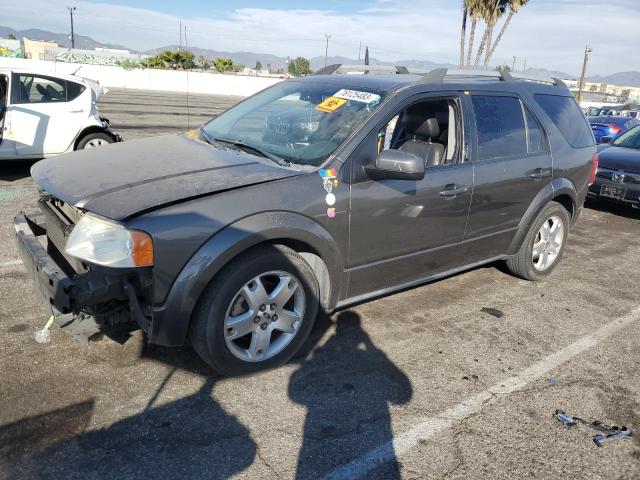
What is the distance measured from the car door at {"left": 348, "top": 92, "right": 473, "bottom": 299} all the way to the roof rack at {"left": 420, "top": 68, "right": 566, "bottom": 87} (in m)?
0.17

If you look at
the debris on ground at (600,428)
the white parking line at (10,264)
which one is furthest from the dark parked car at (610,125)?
the white parking line at (10,264)

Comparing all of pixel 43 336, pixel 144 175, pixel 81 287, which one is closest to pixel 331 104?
pixel 144 175

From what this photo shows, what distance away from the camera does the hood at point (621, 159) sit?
772 centimetres

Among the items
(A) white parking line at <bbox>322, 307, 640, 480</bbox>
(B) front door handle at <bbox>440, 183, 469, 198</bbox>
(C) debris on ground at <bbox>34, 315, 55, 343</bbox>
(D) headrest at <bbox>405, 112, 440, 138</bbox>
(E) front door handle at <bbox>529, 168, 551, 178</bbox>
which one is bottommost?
(A) white parking line at <bbox>322, 307, 640, 480</bbox>

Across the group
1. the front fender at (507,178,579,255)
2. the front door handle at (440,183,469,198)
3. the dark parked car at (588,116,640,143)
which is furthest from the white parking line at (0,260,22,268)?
the dark parked car at (588,116,640,143)

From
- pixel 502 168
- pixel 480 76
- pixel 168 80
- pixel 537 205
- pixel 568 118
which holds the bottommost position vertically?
pixel 537 205

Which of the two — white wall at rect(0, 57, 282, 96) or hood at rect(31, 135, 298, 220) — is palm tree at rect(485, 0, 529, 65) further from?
hood at rect(31, 135, 298, 220)

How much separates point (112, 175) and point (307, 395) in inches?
67.3

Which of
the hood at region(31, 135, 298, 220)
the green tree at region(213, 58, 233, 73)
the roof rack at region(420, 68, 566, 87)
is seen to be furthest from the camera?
the green tree at region(213, 58, 233, 73)

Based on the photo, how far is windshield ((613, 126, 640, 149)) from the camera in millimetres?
8703

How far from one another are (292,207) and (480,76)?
93.4 inches

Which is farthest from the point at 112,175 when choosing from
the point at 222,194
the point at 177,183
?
the point at 222,194

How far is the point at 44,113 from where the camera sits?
7.93m

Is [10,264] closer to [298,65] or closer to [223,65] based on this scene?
[223,65]
